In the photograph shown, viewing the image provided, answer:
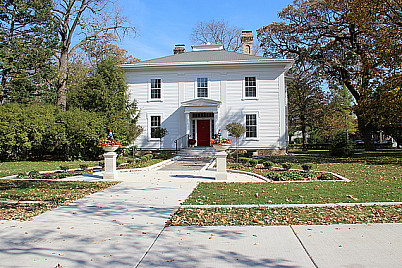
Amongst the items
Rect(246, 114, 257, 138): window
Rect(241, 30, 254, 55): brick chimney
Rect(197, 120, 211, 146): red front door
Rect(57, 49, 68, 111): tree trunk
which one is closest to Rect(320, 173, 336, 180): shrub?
Rect(246, 114, 257, 138): window

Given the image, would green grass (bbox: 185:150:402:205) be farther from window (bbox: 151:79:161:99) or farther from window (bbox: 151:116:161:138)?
window (bbox: 151:79:161:99)

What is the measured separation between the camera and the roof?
23.8m

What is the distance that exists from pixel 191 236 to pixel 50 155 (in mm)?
21579

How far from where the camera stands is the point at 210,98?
2444 cm

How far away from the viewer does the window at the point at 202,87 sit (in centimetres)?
2469

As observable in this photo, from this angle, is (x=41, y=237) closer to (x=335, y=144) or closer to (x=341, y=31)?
(x=335, y=144)

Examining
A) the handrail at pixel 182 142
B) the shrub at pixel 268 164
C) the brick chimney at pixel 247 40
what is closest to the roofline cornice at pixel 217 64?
the brick chimney at pixel 247 40

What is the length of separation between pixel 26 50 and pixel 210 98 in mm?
15494

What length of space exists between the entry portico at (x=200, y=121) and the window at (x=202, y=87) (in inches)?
43.8

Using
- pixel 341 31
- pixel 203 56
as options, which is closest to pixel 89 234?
pixel 203 56

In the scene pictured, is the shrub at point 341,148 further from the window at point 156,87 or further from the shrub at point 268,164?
the window at point 156,87

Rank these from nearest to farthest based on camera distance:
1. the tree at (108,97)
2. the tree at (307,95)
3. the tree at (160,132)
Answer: the tree at (108,97), the tree at (160,132), the tree at (307,95)

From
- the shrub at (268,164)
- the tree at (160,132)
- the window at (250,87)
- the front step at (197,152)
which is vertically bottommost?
the shrub at (268,164)

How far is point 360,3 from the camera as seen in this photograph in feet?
56.3
